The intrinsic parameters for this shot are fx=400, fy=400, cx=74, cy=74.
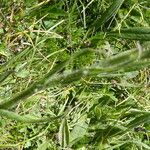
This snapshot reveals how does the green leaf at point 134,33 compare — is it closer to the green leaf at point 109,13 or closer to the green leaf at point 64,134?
the green leaf at point 109,13

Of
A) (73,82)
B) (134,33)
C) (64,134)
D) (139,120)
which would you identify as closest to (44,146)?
(64,134)

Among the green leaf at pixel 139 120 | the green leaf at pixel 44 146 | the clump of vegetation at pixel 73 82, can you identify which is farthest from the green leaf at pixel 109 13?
the green leaf at pixel 44 146

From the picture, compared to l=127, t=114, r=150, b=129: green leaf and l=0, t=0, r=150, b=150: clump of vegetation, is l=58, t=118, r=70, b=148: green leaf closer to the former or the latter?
l=0, t=0, r=150, b=150: clump of vegetation

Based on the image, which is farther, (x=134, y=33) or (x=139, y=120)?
(x=139, y=120)

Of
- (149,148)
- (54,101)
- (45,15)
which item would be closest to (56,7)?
(45,15)

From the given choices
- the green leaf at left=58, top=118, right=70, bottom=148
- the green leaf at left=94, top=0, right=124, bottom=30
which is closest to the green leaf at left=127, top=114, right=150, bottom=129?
the green leaf at left=58, top=118, right=70, bottom=148

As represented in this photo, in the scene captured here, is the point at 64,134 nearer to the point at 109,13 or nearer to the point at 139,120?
the point at 139,120

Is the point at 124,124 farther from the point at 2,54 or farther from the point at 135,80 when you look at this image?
the point at 2,54

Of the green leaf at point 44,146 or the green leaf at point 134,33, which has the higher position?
the green leaf at point 134,33
